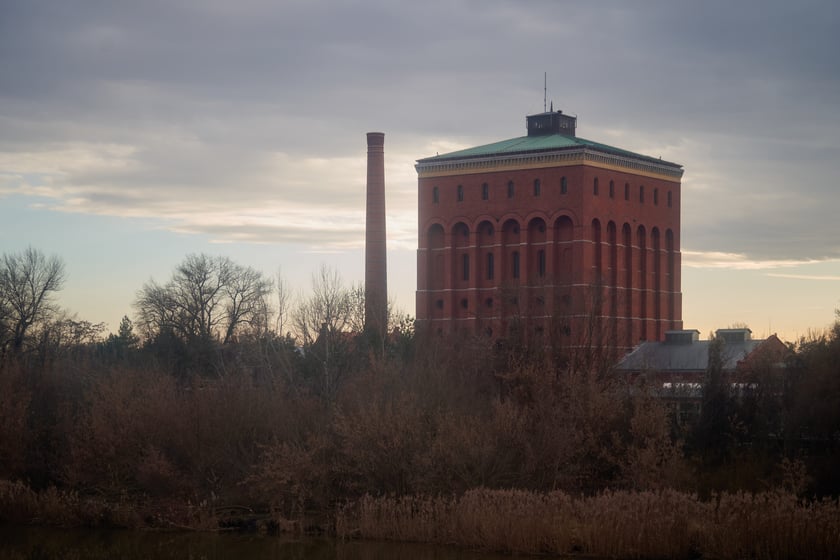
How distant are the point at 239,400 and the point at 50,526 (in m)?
5.72

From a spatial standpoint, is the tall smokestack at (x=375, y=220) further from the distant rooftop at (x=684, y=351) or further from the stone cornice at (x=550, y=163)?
the distant rooftop at (x=684, y=351)

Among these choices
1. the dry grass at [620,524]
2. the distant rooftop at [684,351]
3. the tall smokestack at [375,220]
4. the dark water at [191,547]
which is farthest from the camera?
the tall smokestack at [375,220]

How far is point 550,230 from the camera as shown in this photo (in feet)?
181

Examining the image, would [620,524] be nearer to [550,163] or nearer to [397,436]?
[397,436]

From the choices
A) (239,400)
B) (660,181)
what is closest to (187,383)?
(239,400)

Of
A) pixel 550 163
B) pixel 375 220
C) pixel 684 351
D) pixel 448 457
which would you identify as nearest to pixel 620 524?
pixel 448 457

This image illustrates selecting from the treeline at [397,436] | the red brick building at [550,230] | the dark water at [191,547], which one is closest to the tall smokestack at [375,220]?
the red brick building at [550,230]

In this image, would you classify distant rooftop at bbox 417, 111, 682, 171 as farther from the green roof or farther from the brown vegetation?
the brown vegetation

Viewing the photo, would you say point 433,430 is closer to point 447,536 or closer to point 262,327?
point 447,536

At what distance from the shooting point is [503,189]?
185ft

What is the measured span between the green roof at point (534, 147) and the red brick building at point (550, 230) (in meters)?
0.07

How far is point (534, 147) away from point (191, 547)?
33587 mm

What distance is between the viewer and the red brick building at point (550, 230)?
54594 mm

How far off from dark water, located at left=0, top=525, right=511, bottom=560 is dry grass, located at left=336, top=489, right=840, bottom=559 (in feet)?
1.50
